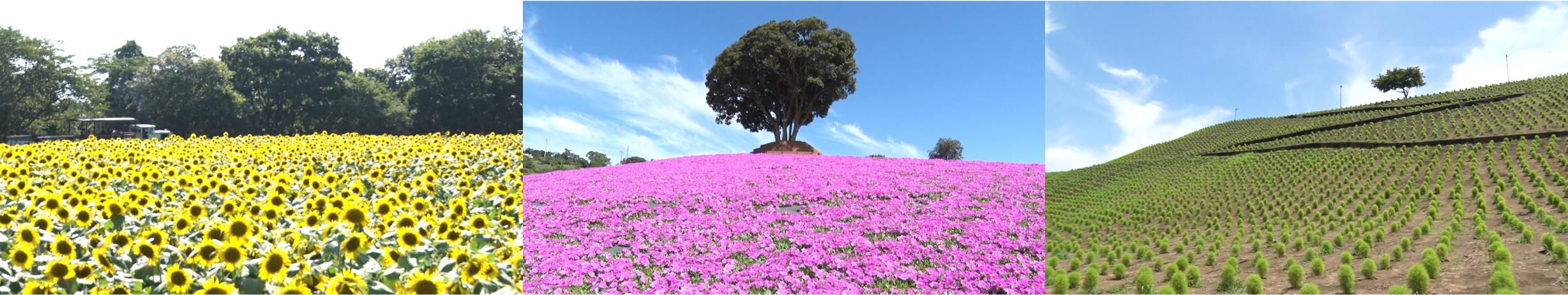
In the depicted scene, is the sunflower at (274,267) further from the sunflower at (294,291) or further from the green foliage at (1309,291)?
the green foliage at (1309,291)

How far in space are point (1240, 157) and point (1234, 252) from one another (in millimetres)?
27058

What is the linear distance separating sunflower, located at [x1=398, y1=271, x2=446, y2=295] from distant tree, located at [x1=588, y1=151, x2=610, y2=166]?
14.8 metres

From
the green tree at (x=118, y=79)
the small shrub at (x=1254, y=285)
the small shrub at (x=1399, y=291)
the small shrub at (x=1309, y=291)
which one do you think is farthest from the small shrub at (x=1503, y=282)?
the green tree at (x=118, y=79)

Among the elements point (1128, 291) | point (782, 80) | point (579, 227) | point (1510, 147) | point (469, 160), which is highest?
point (782, 80)

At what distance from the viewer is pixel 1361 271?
800 cm

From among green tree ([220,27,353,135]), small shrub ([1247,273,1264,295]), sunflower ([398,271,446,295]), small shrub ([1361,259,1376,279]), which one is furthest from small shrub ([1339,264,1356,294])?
green tree ([220,27,353,135])

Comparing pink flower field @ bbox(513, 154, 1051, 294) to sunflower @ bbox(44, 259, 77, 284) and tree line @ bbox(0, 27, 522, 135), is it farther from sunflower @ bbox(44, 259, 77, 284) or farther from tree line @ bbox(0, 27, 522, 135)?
tree line @ bbox(0, 27, 522, 135)

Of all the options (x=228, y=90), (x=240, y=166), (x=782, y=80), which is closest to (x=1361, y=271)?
(x=240, y=166)

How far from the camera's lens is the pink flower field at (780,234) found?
5.45 meters

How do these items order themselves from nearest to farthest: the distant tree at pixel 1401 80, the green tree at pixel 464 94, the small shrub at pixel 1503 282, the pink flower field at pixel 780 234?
the pink flower field at pixel 780 234 → the small shrub at pixel 1503 282 → the green tree at pixel 464 94 → the distant tree at pixel 1401 80

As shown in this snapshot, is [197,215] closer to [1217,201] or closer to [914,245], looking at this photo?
[914,245]

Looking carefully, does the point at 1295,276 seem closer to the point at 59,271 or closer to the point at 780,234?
the point at 780,234

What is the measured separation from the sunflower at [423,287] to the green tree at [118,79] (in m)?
55.2

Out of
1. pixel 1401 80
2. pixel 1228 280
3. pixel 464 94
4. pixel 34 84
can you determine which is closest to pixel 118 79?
pixel 34 84
